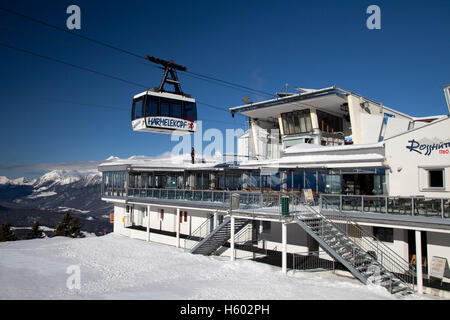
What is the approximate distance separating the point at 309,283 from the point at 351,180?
34.9 ft

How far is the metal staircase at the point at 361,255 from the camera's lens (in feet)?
46.1

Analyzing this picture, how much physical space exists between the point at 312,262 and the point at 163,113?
40.1 feet

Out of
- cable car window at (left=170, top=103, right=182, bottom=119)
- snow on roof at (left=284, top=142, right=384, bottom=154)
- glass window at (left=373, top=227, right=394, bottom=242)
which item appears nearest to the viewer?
glass window at (left=373, top=227, right=394, bottom=242)

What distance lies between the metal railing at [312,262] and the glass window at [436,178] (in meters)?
6.48

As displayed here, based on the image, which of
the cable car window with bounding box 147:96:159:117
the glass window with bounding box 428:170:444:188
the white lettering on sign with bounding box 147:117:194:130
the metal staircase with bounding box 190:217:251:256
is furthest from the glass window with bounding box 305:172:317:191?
the cable car window with bounding box 147:96:159:117

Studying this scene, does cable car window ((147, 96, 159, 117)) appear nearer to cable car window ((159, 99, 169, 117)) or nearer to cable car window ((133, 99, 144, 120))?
cable car window ((159, 99, 169, 117))

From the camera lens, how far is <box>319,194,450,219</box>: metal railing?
525 inches

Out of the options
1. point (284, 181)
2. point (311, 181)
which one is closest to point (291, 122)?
point (284, 181)

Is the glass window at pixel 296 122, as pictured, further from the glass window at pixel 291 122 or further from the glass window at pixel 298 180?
the glass window at pixel 298 180

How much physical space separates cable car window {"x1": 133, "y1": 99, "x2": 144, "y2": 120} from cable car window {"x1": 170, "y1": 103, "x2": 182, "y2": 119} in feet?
5.99

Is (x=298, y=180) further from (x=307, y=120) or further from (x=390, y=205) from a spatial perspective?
(x=390, y=205)

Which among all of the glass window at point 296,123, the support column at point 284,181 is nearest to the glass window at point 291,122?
the glass window at point 296,123

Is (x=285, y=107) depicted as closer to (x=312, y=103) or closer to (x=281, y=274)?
(x=312, y=103)
